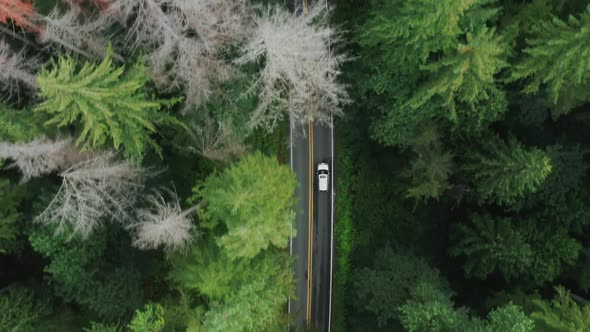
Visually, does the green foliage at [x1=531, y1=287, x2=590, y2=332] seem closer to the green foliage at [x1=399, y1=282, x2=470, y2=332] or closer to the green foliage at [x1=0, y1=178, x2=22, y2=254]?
the green foliage at [x1=399, y1=282, x2=470, y2=332]

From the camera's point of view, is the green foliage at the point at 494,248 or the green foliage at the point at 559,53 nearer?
the green foliage at the point at 559,53

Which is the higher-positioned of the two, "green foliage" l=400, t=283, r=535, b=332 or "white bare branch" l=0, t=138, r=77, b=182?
"white bare branch" l=0, t=138, r=77, b=182

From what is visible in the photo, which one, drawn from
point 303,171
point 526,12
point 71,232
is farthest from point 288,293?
point 526,12

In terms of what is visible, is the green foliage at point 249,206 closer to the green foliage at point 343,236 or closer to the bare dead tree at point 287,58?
the bare dead tree at point 287,58

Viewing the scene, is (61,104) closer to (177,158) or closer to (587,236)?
(177,158)

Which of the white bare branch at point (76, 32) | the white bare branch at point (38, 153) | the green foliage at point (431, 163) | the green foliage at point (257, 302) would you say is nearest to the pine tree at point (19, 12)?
the white bare branch at point (76, 32)

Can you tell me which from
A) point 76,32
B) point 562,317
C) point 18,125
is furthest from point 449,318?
point 76,32

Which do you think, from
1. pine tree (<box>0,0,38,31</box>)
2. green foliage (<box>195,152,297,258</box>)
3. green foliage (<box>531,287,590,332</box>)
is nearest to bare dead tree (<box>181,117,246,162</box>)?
green foliage (<box>195,152,297,258</box>)
